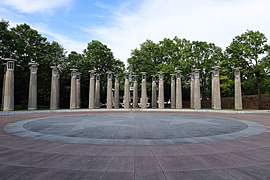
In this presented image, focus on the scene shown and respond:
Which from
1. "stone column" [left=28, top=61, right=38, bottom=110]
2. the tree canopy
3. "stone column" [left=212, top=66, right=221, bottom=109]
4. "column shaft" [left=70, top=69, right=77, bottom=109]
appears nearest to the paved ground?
"stone column" [left=28, top=61, right=38, bottom=110]

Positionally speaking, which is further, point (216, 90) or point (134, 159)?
point (216, 90)

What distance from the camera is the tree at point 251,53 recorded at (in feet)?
146

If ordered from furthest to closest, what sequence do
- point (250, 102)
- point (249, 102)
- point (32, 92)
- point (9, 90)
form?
point (249, 102)
point (250, 102)
point (32, 92)
point (9, 90)

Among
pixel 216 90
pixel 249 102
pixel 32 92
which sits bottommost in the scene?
pixel 249 102

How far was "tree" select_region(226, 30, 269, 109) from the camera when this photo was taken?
44.6 metres

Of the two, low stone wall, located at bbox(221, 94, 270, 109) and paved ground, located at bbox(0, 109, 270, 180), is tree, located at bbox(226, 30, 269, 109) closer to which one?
low stone wall, located at bbox(221, 94, 270, 109)

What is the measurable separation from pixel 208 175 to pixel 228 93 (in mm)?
63844

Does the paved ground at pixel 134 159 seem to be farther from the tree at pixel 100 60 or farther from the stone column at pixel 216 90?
the tree at pixel 100 60

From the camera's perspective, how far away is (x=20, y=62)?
155ft

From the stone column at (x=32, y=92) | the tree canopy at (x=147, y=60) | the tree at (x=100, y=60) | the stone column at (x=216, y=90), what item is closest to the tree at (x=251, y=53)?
the tree canopy at (x=147, y=60)

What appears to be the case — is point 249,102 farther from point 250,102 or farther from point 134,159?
point 134,159

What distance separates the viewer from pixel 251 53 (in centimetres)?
4497

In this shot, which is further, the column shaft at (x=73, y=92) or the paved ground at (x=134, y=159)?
the column shaft at (x=73, y=92)

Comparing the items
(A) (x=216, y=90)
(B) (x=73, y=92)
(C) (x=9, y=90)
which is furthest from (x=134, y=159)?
(B) (x=73, y=92)
